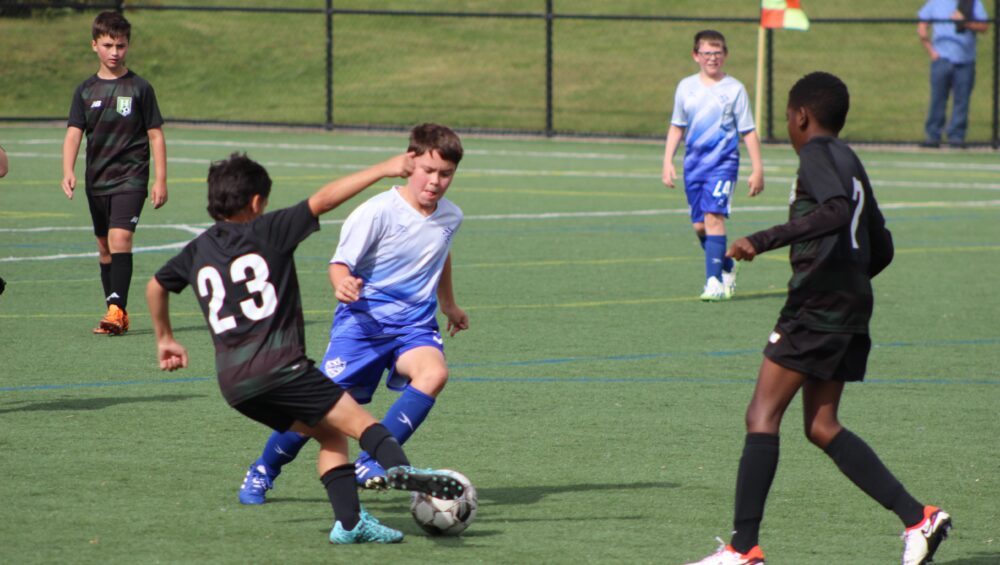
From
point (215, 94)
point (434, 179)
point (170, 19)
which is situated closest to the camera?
point (434, 179)

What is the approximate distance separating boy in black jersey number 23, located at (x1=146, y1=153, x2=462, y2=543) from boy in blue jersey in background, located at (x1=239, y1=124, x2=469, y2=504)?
0.72 m

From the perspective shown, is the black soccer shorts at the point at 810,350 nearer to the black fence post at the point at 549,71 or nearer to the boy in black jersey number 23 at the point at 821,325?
the boy in black jersey number 23 at the point at 821,325

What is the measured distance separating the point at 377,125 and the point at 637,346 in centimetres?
2179

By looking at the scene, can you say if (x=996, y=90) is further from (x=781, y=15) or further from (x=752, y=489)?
(x=752, y=489)

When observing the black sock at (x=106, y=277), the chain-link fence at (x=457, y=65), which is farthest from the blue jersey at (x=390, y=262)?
the chain-link fence at (x=457, y=65)

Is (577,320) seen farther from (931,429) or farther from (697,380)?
(931,429)

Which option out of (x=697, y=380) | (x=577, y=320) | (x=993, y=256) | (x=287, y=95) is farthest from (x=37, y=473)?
(x=287, y=95)

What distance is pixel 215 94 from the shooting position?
123 feet

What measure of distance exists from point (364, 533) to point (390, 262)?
1.24 metres

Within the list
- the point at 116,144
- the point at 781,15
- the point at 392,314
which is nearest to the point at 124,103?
the point at 116,144

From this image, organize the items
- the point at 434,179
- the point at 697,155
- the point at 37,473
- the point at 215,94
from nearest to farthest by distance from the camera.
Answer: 1. the point at 434,179
2. the point at 37,473
3. the point at 697,155
4. the point at 215,94

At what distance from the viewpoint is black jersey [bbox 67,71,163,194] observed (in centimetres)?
1112

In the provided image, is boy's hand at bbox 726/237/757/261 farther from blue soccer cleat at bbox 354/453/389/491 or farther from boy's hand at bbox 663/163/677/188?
boy's hand at bbox 663/163/677/188

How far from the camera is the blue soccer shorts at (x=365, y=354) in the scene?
6.70 m
